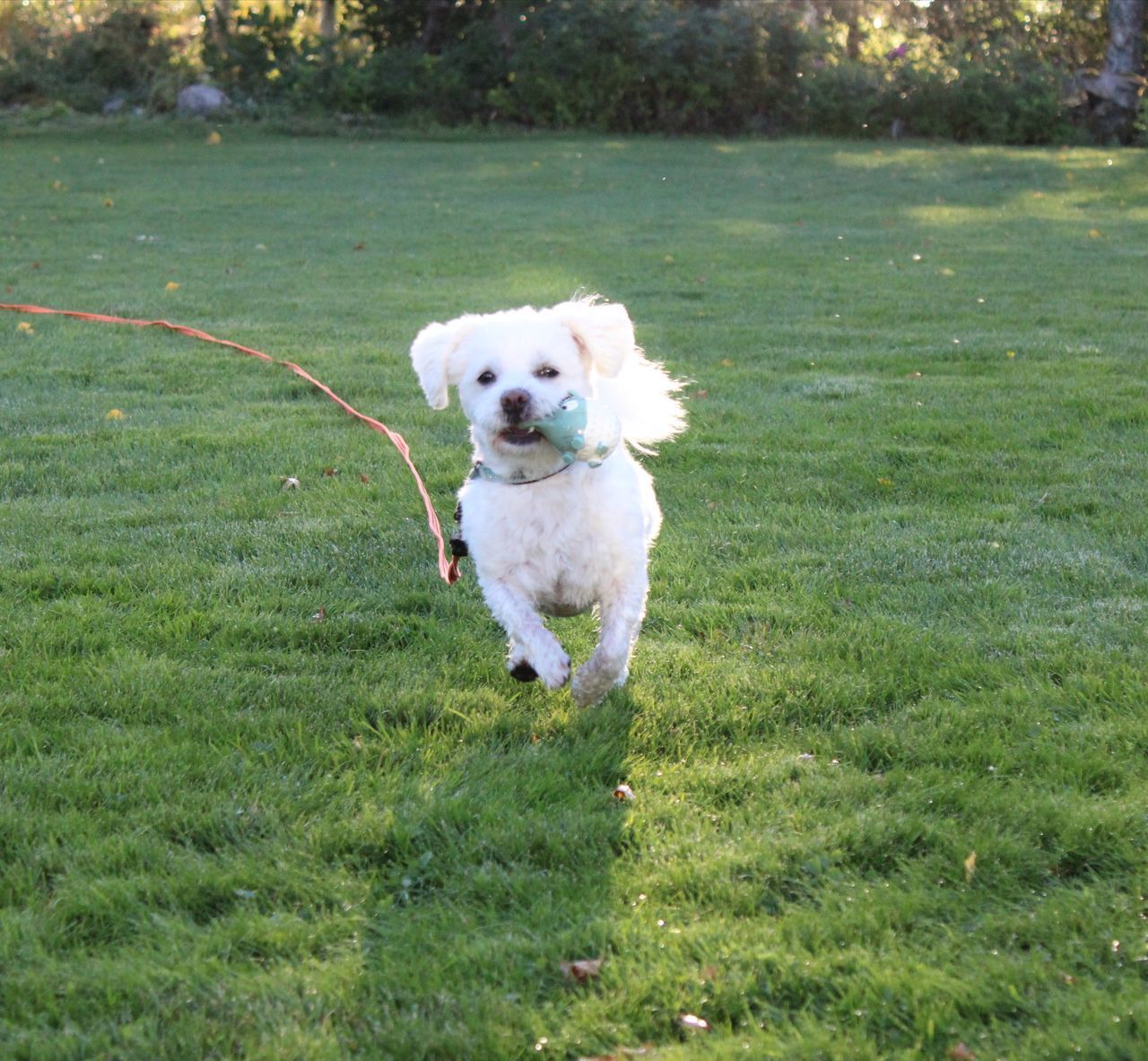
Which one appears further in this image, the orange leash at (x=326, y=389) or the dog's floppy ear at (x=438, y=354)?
→ the orange leash at (x=326, y=389)

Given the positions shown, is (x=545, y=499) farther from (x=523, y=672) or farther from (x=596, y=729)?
(x=596, y=729)

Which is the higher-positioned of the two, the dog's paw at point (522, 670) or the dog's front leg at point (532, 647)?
the dog's front leg at point (532, 647)

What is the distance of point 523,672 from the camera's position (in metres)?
4.18

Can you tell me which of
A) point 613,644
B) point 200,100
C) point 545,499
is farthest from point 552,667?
point 200,100

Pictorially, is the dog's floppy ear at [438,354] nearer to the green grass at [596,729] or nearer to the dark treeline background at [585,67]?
the green grass at [596,729]

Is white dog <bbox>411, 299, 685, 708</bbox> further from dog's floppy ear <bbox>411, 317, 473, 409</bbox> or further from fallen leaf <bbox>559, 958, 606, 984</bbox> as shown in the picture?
fallen leaf <bbox>559, 958, 606, 984</bbox>

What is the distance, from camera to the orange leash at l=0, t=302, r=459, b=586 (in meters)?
5.33

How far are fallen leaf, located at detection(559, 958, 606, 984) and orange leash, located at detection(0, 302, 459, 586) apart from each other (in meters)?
2.24

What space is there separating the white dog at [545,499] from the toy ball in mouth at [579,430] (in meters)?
0.02

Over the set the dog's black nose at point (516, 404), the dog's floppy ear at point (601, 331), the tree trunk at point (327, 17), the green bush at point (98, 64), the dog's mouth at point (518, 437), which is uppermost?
the tree trunk at point (327, 17)

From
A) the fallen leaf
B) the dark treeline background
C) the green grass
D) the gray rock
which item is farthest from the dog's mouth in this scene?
the gray rock

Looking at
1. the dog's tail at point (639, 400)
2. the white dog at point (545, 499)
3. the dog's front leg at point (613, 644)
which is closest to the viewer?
the dog's front leg at point (613, 644)

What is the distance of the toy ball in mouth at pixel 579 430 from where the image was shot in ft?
14.1

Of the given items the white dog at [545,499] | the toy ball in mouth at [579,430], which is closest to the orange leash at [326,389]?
the white dog at [545,499]
